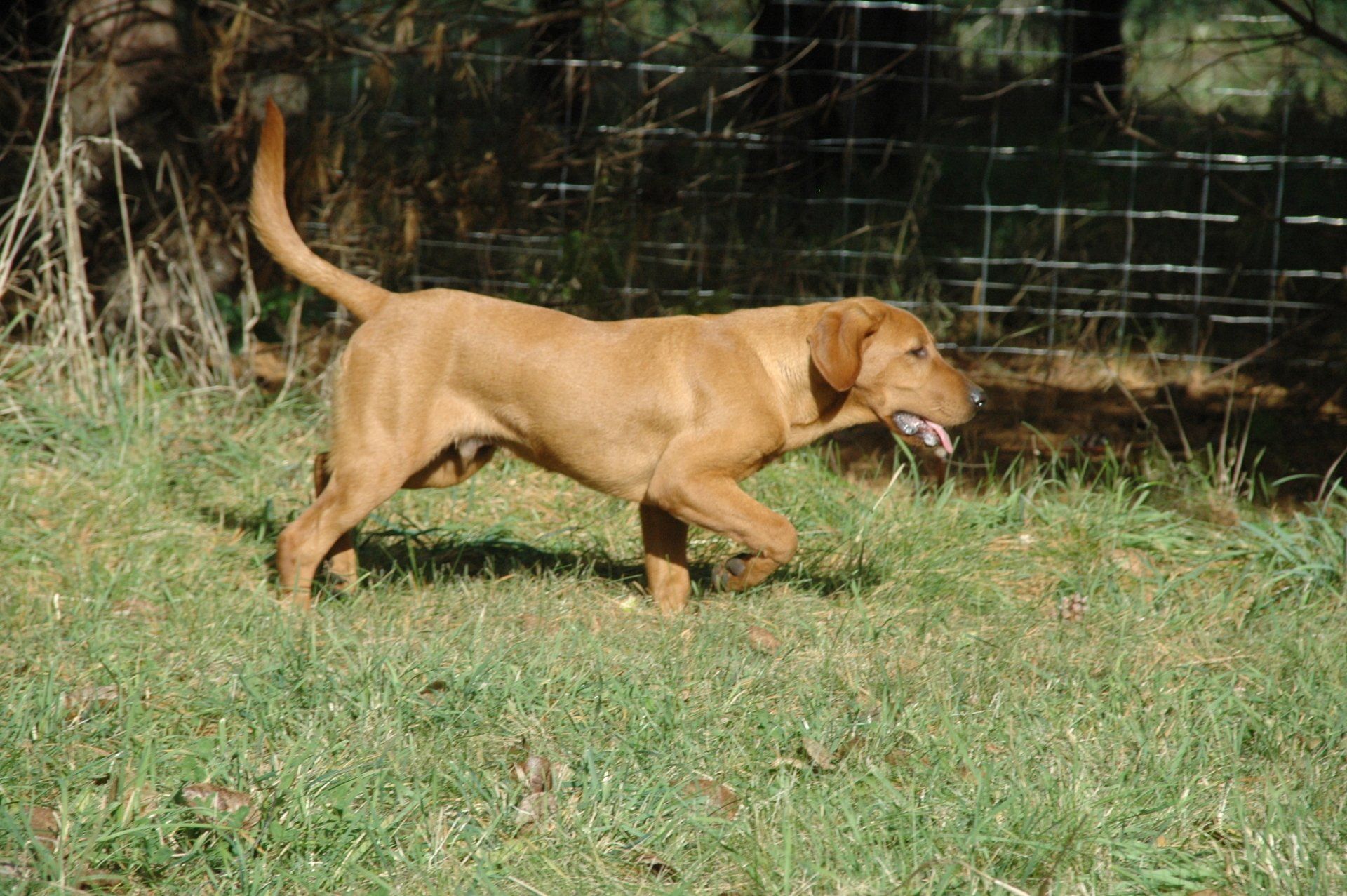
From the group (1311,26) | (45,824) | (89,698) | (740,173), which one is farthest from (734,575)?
(740,173)

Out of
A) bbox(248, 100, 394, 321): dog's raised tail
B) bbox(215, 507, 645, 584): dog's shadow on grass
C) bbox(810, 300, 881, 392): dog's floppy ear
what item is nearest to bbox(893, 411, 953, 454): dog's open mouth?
bbox(810, 300, 881, 392): dog's floppy ear

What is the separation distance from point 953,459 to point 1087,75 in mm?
6362

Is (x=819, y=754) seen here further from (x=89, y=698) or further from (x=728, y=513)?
(x=89, y=698)

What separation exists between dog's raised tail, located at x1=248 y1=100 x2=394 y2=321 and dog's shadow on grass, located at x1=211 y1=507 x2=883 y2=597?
88 cm

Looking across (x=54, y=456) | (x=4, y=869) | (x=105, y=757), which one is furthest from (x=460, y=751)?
(x=54, y=456)

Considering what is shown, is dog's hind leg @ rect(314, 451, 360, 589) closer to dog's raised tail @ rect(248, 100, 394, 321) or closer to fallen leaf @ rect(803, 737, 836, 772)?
dog's raised tail @ rect(248, 100, 394, 321)

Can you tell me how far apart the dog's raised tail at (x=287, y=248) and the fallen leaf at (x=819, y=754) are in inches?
84.9

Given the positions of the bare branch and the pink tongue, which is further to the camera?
the bare branch

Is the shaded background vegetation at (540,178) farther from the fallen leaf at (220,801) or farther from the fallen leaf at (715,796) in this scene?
the fallen leaf at (715,796)

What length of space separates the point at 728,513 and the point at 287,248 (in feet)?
5.75

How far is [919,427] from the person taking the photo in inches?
174

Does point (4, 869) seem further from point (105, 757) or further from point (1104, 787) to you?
point (1104, 787)

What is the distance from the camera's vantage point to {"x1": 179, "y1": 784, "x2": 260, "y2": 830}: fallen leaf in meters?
2.59

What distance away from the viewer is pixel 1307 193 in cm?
1002
